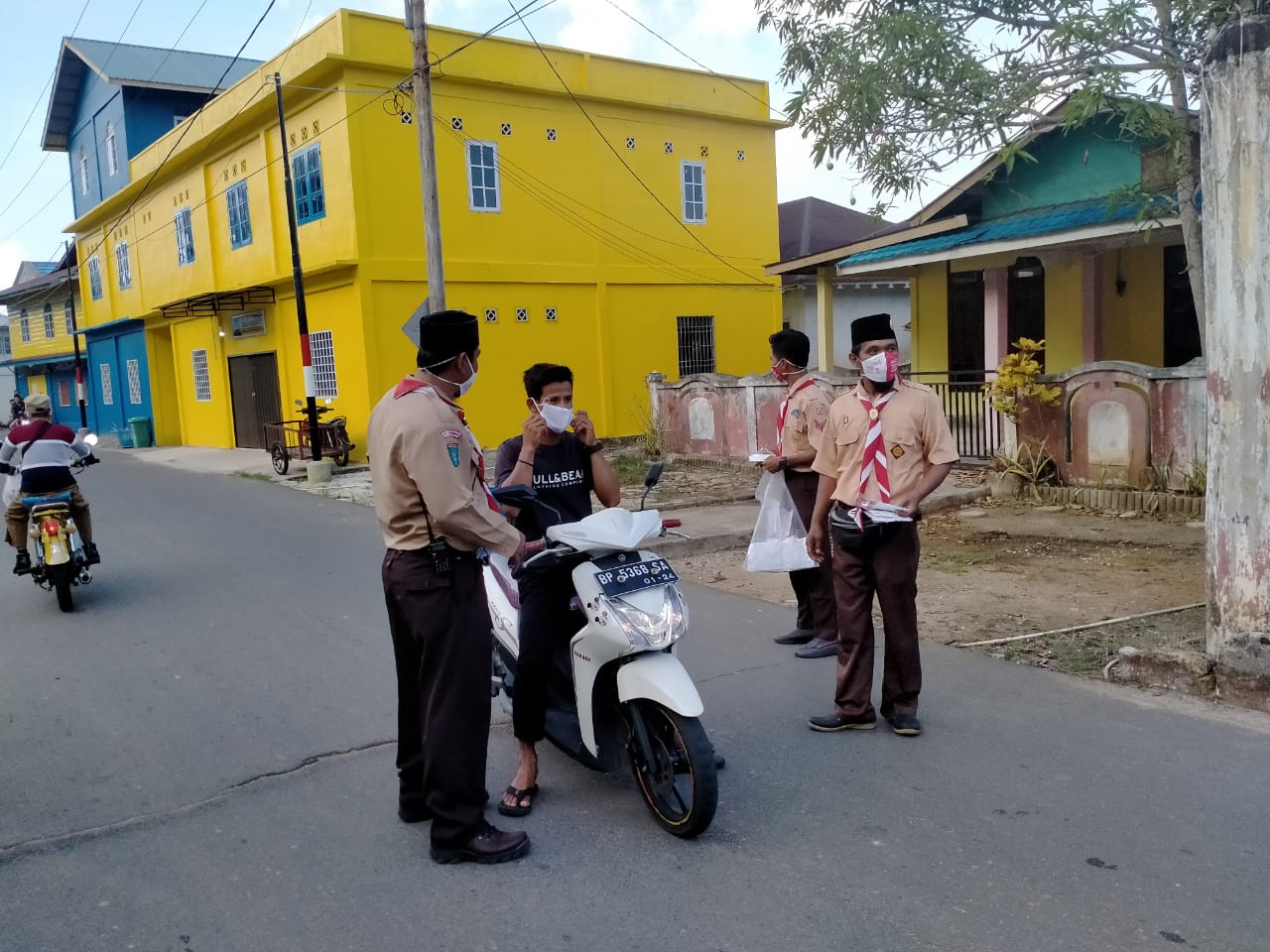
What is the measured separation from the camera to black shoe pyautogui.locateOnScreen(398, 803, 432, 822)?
391cm

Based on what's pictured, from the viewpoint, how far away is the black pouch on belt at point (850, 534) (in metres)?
Answer: 4.57

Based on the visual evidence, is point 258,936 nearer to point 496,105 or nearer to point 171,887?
point 171,887

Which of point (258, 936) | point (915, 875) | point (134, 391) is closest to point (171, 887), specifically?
point (258, 936)

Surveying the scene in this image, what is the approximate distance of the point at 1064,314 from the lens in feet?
48.1

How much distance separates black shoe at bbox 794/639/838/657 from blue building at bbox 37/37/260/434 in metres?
26.6

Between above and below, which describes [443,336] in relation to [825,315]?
below

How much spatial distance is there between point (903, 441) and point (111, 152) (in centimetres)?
3168

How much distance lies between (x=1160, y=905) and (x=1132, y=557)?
18.0 feet

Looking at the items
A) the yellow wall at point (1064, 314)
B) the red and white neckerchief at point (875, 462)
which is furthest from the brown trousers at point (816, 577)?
the yellow wall at point (1064, 314)

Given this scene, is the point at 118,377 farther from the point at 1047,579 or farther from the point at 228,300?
the point at 1047,579

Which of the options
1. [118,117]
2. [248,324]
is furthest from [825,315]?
[118,117]

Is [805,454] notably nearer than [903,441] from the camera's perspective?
No

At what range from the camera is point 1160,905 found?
10.3 feet

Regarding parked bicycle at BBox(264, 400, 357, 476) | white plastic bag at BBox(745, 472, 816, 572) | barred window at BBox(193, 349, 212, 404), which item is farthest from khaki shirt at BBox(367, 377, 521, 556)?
barred window at BBox(193, 349, 212, 404)
